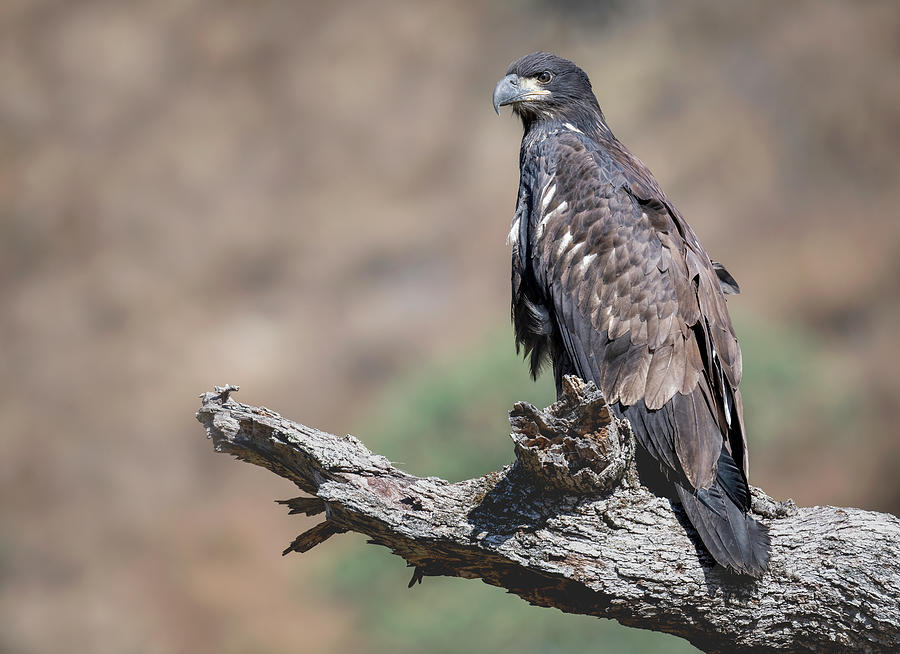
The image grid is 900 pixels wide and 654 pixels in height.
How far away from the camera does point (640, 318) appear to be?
336cm

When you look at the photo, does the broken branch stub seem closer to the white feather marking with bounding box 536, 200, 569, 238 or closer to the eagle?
the eagle

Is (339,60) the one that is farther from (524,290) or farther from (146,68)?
(524,290)

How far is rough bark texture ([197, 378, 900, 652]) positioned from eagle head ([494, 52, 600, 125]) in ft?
6.46

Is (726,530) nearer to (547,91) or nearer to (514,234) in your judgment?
(514,234)

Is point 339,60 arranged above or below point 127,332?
above

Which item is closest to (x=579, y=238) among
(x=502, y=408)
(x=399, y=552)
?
(x=399, y=552)

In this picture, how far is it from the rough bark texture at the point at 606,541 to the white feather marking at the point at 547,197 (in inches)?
46.3

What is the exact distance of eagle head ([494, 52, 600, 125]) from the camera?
428 cm

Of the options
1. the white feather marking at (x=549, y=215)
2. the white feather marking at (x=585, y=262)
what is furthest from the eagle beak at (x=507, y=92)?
the white feather marking at (x=585, y=262)

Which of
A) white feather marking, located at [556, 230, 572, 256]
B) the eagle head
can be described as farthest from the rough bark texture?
the eagle head

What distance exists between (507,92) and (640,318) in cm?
154

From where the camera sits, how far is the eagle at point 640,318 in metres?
2.99

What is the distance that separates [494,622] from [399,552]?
19.4 feet

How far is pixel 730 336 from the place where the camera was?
339cm
